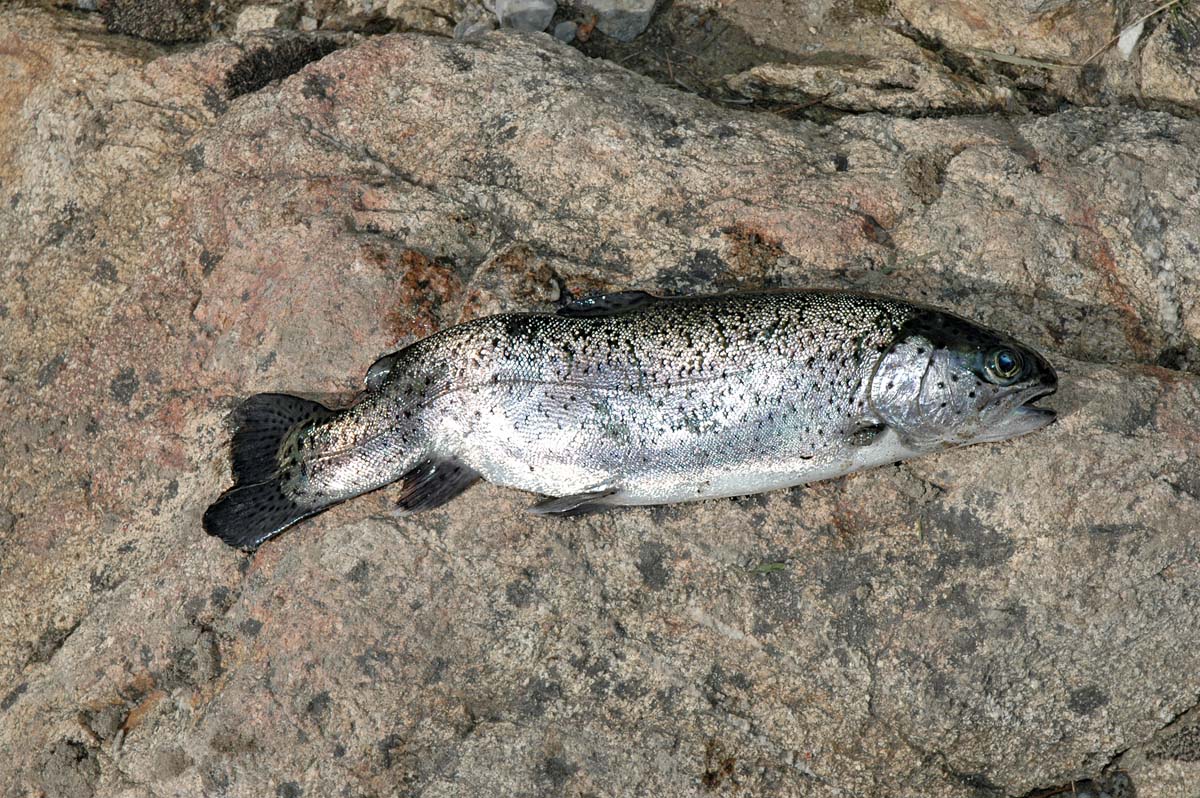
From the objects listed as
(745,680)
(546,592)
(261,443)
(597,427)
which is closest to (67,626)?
(261,443)

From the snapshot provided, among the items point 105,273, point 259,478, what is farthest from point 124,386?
point 259,478

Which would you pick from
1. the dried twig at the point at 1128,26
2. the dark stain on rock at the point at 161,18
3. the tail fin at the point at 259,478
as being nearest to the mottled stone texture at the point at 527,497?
the tail fin at the point at 259,478

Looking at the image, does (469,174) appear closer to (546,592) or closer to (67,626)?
(546,592)

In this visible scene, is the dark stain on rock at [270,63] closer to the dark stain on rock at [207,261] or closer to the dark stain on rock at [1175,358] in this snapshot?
the dark stain on rock at [207,261]

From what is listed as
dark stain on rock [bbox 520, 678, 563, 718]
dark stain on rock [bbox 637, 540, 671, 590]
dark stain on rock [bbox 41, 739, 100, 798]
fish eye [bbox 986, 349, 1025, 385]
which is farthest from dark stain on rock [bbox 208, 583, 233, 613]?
fish eye [bbox 986, 349, 1025, 385]

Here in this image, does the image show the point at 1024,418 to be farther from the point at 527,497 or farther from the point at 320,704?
the point at 320,704
